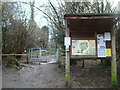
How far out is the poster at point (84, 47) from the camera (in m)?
4.25

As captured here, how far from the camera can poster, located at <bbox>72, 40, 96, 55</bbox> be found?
13.9 ft

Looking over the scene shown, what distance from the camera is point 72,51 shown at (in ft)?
14.0

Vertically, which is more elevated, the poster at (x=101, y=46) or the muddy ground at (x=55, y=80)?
the poster at (x=101, y=46)

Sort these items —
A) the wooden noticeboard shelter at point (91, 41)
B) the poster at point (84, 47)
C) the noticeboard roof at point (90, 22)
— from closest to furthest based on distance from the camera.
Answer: the noticeboard roof at point (90, 22), the wooden noticeboard shelter at point (91, 41), the poster at point (84, 47)

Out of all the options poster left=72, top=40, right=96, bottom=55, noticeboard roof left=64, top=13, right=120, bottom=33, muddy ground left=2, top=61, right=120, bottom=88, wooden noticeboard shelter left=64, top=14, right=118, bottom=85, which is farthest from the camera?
muddy ground left=2, top=61, right=120, bottom=88

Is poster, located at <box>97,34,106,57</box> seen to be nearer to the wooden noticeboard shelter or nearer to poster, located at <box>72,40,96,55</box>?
the wooden noticeboard shelter

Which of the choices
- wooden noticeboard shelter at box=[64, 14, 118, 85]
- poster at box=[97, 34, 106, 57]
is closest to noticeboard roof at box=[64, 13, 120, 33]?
wooden noticeboard shelter at box=[64, 14, 118, 85]

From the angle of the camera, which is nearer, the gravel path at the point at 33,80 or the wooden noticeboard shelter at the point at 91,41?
the wooden noticeboard shelter at the point at 91,41

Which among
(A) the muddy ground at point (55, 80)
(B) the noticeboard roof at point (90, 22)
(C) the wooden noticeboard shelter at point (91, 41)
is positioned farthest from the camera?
(A) the muddy ground at point (55, 80)

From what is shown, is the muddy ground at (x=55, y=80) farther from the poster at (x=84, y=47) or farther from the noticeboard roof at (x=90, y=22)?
the noticeboard roof at (x=90, y=22)

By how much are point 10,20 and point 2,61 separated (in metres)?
3.97

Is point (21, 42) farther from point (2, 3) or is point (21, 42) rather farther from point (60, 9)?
point (60, 9)

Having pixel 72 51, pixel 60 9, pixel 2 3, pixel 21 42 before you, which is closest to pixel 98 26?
pixel 72 51

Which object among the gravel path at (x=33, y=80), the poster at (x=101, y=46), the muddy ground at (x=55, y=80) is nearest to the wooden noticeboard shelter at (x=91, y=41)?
the poster at (x=101, y=46)
